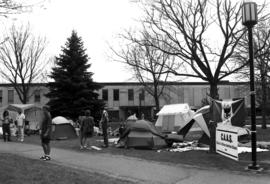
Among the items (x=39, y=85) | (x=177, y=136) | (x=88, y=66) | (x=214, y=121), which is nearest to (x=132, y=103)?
(x=39, y=85)

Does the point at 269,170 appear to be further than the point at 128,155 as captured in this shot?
No

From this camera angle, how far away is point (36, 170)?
8.92m

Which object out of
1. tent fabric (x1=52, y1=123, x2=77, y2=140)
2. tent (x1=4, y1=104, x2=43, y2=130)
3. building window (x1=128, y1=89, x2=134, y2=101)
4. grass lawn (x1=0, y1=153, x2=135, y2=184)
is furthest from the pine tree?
building window (x1=128, y1=89, x2=134, y2=101)

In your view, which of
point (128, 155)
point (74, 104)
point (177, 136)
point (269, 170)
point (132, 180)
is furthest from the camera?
point (74, 104)

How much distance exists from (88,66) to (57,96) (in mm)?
4200

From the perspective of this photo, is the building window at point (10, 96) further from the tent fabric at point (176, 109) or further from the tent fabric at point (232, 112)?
the tent fabric at point (232, 112)

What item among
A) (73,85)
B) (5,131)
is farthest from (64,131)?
(73,85)

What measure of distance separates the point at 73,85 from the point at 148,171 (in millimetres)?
24888

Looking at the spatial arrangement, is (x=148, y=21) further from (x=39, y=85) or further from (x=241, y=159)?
Result: (x=39, y=85)

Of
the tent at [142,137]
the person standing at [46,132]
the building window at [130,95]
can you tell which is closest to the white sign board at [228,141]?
the tent at [142,137]

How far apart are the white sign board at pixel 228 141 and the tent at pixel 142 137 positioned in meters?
4.77

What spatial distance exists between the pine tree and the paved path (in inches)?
796

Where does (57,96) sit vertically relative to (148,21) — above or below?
below

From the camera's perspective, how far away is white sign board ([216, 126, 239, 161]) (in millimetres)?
10211
